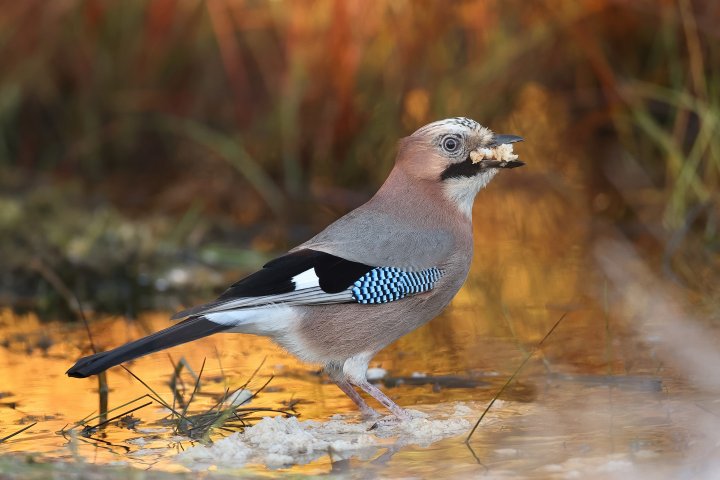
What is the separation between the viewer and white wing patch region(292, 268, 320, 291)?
457 centimetres

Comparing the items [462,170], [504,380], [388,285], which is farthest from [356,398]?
[462,170]

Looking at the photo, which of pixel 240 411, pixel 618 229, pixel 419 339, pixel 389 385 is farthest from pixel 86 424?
pixel 618 229

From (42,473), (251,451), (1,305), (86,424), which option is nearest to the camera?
(42,473)

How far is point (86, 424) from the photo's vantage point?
429 cm

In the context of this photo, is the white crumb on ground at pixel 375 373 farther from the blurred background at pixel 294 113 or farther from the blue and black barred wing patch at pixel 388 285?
the blurred background at pixel 294 113

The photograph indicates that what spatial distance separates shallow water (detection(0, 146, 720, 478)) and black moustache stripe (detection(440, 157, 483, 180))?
59cm

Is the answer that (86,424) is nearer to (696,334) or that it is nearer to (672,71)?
(696,334)

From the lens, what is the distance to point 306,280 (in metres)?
4.59

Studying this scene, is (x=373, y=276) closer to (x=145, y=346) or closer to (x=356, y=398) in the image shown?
(x=356, y=398)

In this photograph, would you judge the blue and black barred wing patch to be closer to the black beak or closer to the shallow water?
the shallow water

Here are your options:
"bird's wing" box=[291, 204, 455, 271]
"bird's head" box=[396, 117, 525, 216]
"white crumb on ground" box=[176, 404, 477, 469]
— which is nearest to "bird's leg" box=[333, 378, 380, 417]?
"white crumb on ground" box=[176, 404, 477, 469]

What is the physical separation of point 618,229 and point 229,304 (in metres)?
3.69

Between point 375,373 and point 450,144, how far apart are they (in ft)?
3.22

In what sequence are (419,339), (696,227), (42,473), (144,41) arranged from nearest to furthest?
(42,473)
(419,339)
(696,227)
(144,41)
